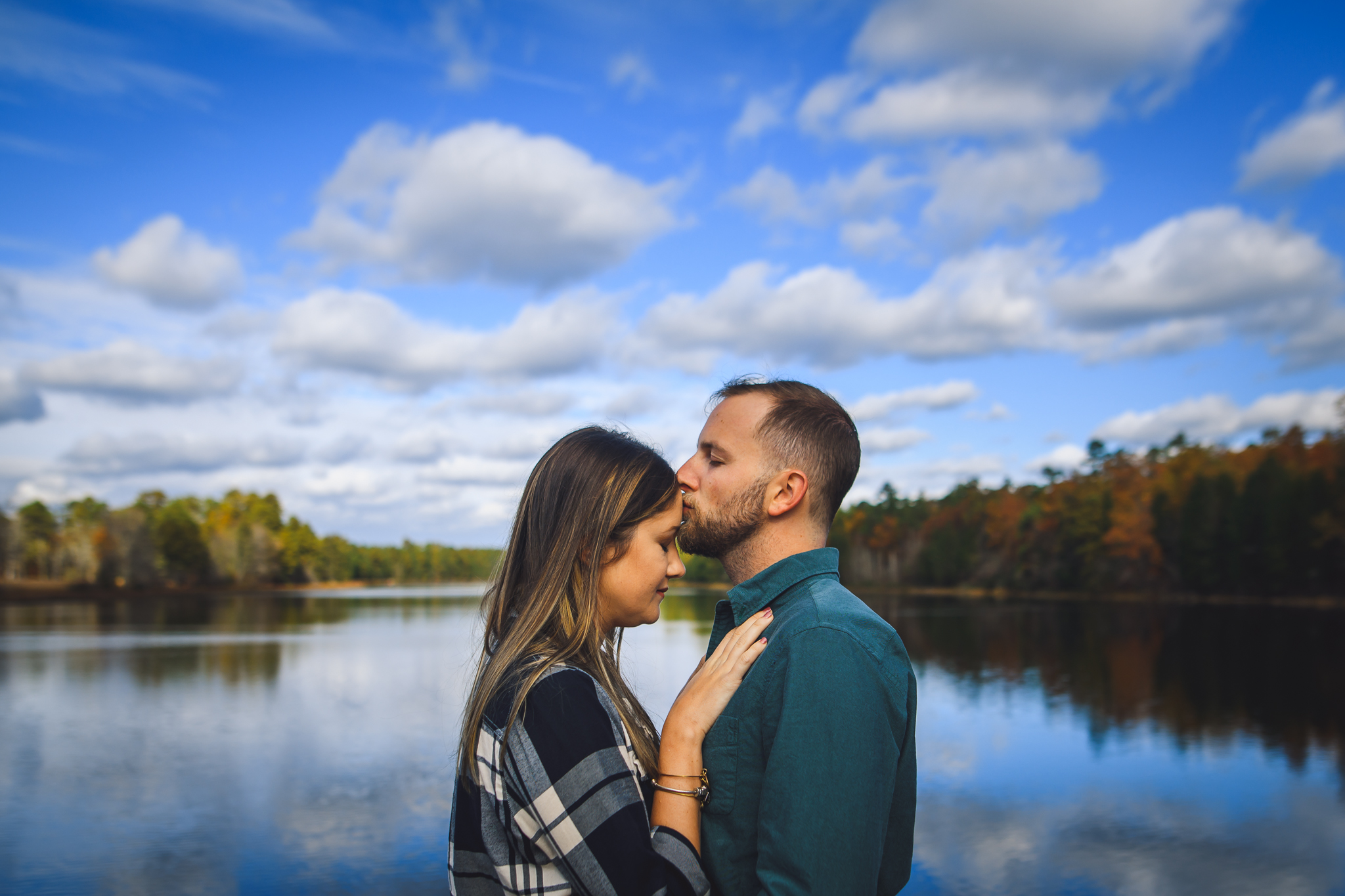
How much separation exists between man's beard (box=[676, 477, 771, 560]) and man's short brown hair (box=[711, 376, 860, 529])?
5.2 inches

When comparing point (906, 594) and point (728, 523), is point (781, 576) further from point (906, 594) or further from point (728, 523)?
point (906, 594)

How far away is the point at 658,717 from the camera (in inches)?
682

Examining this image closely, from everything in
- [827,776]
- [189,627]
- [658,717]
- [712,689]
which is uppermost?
[712,689]

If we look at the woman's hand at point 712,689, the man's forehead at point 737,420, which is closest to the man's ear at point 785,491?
the man's forehead at point 737,420

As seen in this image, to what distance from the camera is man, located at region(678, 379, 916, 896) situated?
2.34 metres

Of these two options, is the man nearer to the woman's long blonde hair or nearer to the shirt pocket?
the shirt pocket

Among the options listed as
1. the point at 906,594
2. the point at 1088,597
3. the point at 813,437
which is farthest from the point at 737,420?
the point at 906,594

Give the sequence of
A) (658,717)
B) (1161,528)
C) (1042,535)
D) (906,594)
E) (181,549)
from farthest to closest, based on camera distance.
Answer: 1. (181,549)
2. (906,594)
3. (1042,535)
4. (1161,528)
5. (658,717)

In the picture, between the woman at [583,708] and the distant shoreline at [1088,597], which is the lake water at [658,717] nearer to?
the woman at [583,708]

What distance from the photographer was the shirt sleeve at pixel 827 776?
230 centimetres

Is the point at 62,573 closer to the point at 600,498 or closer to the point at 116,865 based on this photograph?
the point at 116,865

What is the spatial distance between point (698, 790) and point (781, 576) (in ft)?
2.38

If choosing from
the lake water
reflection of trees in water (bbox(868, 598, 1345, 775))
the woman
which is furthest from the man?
reflection of trees in water (bbox(868, 598, 1345, 775))

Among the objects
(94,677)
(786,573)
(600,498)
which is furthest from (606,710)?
(94,677)
